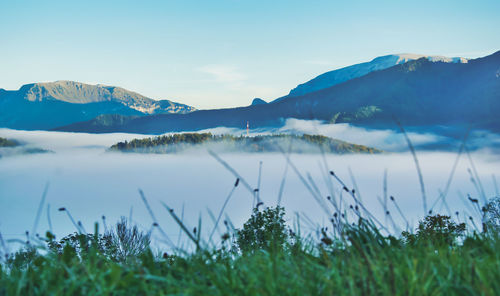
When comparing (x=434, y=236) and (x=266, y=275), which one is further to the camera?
(x=434, y=236)

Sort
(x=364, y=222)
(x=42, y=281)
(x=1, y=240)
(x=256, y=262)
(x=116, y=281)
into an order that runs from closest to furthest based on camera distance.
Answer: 1. (x=116, y=281)
2. (x=42, y=281)
3. (x=256, y=262)
4. (x=1, y=240)
5. (x=364, y=222)

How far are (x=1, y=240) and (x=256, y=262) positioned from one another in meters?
2.91

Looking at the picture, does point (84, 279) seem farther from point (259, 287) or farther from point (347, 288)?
point (347, 288)

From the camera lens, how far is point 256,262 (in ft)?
13.3

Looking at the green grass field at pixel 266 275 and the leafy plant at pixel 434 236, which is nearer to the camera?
the green grass field at pixel 266 275

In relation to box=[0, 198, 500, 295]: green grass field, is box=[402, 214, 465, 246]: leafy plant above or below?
below

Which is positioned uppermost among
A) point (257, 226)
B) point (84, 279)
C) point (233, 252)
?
point (84, 279)

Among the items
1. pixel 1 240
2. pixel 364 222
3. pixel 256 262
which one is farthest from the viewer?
pixel 364 222

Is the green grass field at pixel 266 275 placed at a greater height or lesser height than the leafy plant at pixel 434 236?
greater

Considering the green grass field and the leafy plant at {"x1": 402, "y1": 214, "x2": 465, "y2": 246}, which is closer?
the green grass field

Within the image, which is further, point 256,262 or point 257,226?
point 257,226

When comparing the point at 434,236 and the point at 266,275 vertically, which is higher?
the point at 266,275

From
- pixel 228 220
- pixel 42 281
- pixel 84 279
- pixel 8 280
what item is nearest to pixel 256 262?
pixel 228 220

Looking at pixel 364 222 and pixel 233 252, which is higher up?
pixel 364 222
